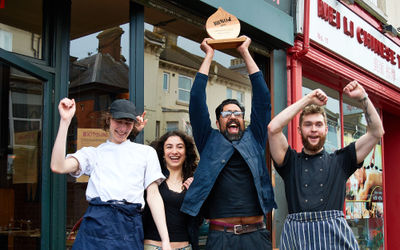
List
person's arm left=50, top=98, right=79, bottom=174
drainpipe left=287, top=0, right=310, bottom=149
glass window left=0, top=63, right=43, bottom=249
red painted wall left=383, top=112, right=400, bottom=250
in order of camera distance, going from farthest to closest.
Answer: red painted wall left=383, top=112, right=400, bottom=250 → drainpipe left=287, top=0, right=310, bottom=149 → glass window left=0, top=63, right=43, bottom=249 → person's arm left=50, top=98, right=79, bottom=174

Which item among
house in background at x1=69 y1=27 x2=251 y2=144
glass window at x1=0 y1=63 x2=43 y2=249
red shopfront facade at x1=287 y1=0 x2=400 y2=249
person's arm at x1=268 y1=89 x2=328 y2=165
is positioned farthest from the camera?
red shopfront facade at x1=287 y1=0 x2=400 y2=249

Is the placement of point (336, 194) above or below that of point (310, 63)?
below

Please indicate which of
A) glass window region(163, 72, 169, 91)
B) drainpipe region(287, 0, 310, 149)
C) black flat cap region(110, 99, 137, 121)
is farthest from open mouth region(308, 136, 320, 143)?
drainpipe region(287, 0, 310, 149)

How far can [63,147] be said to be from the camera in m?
2.70

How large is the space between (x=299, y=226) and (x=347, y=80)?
15.6 feet

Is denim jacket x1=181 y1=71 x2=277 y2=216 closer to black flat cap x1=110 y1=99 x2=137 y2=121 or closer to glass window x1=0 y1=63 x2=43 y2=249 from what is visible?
black flat cap x1=110 y1=99 x2=137 y2=121

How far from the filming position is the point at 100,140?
4.16 metres

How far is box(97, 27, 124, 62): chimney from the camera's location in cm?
437

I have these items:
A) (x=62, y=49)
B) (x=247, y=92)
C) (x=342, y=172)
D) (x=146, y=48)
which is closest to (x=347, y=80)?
(x=247, y=92)

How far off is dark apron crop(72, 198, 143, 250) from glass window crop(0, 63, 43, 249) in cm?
96

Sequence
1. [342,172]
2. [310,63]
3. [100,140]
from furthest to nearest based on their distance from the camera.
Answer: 1. [310,63]
2. [100,140]
3. [342,172]

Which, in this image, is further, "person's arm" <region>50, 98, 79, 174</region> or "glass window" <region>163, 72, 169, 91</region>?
"glass window" <region>163, 72, 169, 91</region>

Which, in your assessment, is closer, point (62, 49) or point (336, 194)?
point (336, 194)

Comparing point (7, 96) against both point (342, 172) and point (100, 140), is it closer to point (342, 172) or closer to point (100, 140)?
point (100, 140)
